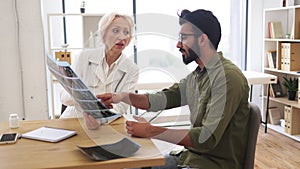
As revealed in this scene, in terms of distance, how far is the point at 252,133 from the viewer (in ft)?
4.91

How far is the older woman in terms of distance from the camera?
209 centimetres

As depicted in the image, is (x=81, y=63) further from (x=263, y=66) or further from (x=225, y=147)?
(x=263, y=66)

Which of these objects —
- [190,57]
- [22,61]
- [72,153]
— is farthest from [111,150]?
[22,61]

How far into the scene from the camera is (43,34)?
145 inches

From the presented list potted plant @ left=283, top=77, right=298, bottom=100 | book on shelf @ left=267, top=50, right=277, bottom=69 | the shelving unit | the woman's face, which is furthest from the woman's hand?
book on shelf @ left=267, top=50, right=277, bottom=69

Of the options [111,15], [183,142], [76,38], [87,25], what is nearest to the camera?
[183,142]

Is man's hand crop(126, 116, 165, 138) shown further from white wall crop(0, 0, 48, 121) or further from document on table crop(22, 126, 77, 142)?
white wall crop(0, 0, 48, 121)

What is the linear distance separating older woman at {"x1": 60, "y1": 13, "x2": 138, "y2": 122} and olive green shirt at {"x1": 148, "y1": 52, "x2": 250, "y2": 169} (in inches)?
21.8

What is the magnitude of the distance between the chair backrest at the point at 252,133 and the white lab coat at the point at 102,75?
2.48ft

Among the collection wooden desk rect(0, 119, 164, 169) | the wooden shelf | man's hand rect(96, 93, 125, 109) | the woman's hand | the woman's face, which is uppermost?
the woman's face

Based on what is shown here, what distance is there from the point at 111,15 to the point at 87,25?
1.59 m

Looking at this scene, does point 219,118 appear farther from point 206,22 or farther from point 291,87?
point 291,87

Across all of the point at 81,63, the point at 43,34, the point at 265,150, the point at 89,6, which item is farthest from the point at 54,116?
the point at 265,150

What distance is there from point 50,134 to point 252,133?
90 centimetres
